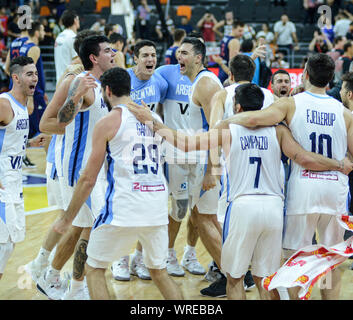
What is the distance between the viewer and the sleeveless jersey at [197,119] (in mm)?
6117

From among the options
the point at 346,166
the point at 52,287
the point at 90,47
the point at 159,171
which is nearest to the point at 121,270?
the point at 52,287

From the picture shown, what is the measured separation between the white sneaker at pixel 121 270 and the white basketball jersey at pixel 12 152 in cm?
143

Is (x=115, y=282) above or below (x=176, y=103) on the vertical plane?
below

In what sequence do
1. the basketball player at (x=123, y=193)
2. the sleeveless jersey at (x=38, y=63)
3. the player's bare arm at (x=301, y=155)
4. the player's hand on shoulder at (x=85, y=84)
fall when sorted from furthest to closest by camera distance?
the sleeveless jersey at (x=38, y=63) → the player's hand on shoulder at (x=85, y=84) → the player's bare arm at (x=301, y=155) → the basketball player at (x=123, y=193)

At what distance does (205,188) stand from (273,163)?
112cm

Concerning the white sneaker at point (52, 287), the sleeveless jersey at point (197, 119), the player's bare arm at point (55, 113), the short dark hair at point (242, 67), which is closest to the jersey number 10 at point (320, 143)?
the short dark hair at point (242, 67)

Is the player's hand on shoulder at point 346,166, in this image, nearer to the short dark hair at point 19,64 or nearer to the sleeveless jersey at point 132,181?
the sleeveless jersey at point 132,181

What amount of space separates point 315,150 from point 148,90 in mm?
2160

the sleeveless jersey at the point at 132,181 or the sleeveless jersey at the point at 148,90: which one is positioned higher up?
the sleeveless jersey at the point at 148,90

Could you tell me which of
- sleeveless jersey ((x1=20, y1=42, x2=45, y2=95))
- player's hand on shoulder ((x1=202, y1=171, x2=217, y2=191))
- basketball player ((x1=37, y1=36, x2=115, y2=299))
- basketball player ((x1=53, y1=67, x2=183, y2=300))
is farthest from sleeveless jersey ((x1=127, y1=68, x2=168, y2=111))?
sleeveless jersey ((x1=20, y1=42, x2=45, y2=95))

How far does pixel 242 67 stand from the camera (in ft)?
18.5

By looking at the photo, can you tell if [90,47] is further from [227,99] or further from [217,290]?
[217,290]

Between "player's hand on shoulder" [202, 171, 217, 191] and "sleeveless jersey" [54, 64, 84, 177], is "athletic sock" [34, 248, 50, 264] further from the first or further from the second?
"player's hand on shoulder" [202, 171, 217, 191]

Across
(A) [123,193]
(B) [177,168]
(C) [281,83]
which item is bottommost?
(B) [177,168]
